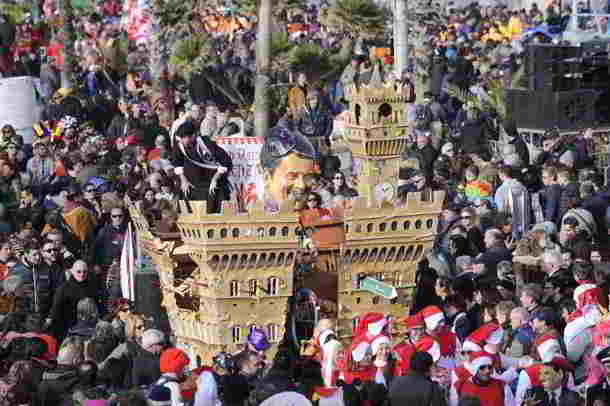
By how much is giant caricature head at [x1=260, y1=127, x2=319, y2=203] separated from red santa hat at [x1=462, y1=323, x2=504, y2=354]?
4427 mm

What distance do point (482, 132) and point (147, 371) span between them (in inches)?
382

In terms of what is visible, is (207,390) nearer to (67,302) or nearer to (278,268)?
(278,268)

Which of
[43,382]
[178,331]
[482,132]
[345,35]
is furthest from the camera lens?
[345,35]

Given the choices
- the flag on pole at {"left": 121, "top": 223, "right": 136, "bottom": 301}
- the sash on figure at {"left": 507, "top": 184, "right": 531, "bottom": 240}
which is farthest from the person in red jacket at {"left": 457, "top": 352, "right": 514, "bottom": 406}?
the sash on figure at {"left": 507, "top": 184, "right": 531, "bottom": 240}

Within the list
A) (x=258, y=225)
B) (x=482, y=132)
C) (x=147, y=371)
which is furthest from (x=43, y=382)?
(x=482, y=132)

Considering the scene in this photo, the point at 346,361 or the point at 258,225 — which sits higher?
the point at 258,225

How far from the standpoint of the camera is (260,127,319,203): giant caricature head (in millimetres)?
14406

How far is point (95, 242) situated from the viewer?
14562mm

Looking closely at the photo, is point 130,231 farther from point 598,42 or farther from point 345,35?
point 345,35

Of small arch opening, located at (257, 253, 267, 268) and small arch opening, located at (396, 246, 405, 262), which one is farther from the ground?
small arch opening, located at (257, 253, 267, 268)

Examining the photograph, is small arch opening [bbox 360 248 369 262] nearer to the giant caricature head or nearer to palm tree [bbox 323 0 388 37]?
the giant caricature head

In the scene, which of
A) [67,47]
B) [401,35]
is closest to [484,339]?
[401,35]

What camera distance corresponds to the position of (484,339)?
393 inches

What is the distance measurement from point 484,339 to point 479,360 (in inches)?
12.5
